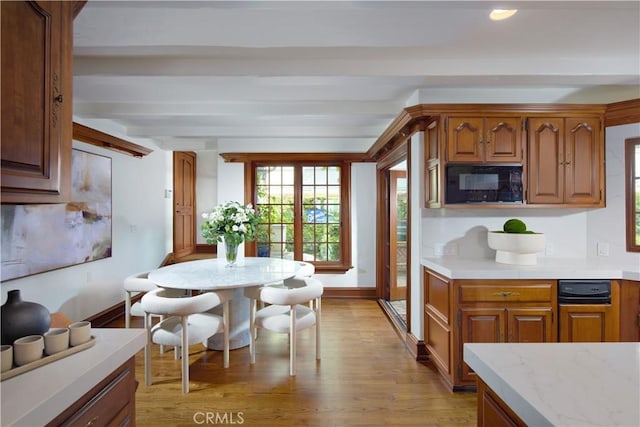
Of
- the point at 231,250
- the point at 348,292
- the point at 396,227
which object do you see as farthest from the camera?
the point at 348,292

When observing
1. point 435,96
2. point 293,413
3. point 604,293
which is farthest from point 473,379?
point 435,96

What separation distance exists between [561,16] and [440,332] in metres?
2.32

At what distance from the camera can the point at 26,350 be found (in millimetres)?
997

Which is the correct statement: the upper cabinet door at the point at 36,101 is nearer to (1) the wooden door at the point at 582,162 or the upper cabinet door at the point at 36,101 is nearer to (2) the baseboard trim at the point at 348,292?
(1) the wooden door at the point at 582,162

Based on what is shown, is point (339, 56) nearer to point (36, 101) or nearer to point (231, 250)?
point (36, 101)

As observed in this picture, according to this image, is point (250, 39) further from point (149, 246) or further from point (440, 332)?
point (149, 246)

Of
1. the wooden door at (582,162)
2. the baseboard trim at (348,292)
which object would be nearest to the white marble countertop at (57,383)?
the wooden door at (582,162)

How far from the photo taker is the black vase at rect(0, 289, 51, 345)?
103 cm

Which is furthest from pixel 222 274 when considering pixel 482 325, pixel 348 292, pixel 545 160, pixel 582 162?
pixel 582 162

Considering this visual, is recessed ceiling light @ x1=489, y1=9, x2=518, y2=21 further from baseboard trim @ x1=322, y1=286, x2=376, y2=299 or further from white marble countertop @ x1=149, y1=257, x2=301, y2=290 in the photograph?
baseboard trim @ x1=322, y1=286, x2=376, y2=299

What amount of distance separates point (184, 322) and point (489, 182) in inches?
108

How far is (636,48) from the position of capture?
222cm

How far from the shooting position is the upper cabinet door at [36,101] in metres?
0.95

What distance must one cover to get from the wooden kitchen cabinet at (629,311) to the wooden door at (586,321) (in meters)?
0.09
